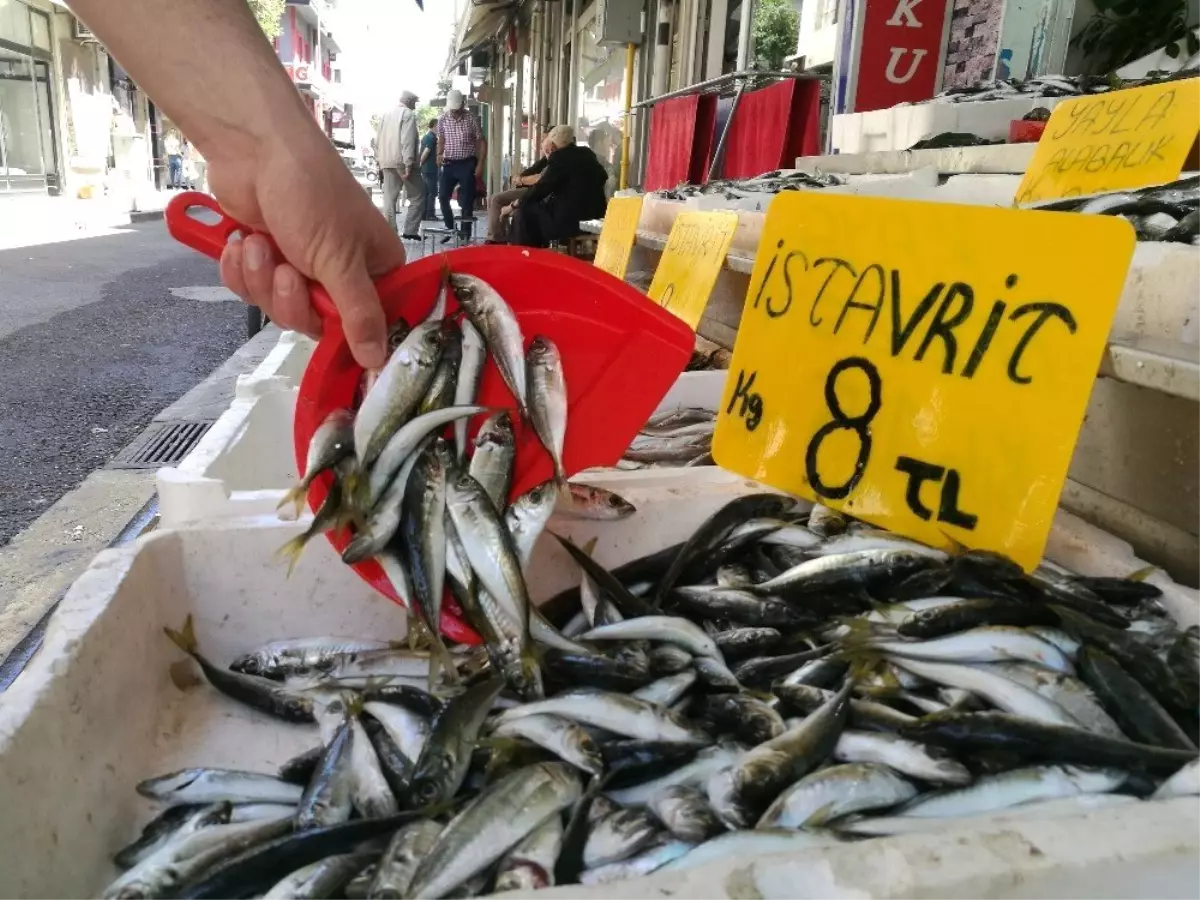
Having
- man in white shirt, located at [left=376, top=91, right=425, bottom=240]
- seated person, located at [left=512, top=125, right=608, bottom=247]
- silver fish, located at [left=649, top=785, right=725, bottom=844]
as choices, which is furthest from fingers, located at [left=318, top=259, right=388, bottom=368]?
man in white shirt, located at [left=376, top=91, right=425, bottom=240]

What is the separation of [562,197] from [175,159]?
29485mm

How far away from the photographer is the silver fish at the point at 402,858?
108 cm

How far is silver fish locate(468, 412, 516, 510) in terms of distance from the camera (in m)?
1.65

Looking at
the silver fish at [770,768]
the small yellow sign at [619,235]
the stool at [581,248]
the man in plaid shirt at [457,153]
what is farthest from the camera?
the man in plaid shirt at [457,153]

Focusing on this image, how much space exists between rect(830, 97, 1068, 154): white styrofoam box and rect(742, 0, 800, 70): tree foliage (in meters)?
3.48

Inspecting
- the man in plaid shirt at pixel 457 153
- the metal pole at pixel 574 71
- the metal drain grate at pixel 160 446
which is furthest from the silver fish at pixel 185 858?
the metal pole at pixel 574 71

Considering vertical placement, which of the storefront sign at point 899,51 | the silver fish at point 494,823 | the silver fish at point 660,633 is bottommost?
the silver fish at point 494,823

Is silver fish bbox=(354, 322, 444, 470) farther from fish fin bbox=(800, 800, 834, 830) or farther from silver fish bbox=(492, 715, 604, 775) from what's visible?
fish fin bbox=(800, 800, 834, 830)

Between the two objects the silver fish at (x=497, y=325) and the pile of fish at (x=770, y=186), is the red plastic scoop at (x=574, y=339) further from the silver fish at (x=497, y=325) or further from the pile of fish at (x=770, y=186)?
the pile of fish at (x=770, y=186)

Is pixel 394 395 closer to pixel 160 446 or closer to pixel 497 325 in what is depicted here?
pixel 497 325

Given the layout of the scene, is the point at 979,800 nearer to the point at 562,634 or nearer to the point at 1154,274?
the point at 562,634

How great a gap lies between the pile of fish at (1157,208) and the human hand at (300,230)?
1.39 metres

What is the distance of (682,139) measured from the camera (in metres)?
7.47

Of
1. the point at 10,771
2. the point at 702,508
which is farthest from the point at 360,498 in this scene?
the point at 702,508
